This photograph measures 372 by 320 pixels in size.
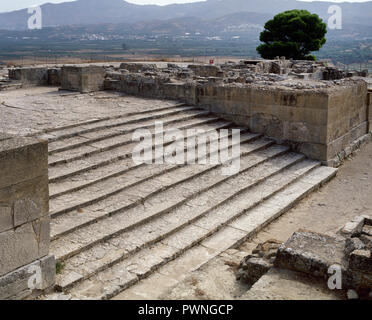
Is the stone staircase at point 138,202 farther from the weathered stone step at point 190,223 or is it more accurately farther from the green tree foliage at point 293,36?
the green tree foliage at point 293,36

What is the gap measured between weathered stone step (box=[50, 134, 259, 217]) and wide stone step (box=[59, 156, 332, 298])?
836 millimetres

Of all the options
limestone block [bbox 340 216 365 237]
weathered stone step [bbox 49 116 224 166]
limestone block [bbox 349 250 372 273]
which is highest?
weathered stone step [bbox 49 116 224 166]

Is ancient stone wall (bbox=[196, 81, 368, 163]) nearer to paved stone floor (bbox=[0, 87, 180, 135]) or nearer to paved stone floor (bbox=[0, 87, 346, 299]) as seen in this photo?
paved stone floor (bbox=[0, 87, 346, 299])

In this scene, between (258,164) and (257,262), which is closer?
(257,262)

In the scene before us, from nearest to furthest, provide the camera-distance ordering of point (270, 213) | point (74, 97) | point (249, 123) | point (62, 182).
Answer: point (62, 182) → point (270, 213) → point (249, 123) → point (74, 97)

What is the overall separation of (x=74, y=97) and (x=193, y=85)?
10.4ft

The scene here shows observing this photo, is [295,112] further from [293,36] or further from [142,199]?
[293,36]

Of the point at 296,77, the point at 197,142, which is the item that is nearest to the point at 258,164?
the point at 197,142

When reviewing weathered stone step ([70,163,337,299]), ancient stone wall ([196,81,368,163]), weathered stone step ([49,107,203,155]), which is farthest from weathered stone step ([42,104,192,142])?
weathered stone step ([70,163,337,299])

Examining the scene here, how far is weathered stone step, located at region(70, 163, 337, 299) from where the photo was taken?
523 centimetres

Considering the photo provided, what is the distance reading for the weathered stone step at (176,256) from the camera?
5230 millimetres

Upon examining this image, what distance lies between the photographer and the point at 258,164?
9.50 m
